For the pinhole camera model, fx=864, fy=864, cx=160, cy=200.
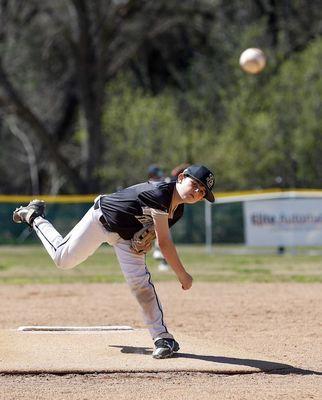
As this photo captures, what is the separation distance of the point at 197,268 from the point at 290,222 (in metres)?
4.08

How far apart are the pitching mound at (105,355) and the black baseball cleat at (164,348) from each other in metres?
0.06

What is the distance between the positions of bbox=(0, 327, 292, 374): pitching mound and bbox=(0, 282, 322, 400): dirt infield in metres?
0.11

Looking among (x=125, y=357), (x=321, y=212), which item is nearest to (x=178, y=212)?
(x=125, y=357)

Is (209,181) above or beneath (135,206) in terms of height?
above

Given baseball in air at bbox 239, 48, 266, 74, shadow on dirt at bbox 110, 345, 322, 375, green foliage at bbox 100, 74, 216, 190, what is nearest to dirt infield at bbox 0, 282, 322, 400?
shadow on dirt at bbox 110, 345, 322, 375

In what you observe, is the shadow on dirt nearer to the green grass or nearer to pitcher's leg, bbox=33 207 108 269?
pitcher's leg, bbox=33 207 108 269

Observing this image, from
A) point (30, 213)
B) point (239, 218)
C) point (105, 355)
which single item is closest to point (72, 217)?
point (239, 218)

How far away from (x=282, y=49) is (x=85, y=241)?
86.8 ft

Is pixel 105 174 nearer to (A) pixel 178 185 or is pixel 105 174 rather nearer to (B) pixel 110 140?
(B) pixel 110 140

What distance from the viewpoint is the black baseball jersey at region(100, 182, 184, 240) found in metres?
6.54

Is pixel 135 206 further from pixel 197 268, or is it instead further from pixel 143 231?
pixel 197 268

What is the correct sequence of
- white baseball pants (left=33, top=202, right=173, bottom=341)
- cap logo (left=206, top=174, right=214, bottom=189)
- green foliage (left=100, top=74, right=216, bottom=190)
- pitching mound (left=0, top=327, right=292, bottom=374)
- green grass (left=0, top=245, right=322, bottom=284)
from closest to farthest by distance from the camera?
1. pitching mound (left=0, top=327, right=292, bottom=374)
2. cap logo (left=206, top=174, right=214, bottom=189)
3. white baseball pants (left=33, top=202, right=173, bottom=341)
4. green grass (left=0, top=245, right=322, bottom=284)
5. green foliage (left=100, top=74, right=216, bottom=190)

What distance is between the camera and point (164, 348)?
22.1 feet

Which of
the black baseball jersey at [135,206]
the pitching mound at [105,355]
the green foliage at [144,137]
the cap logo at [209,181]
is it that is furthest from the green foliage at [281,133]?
the cap logo at [209,181]
